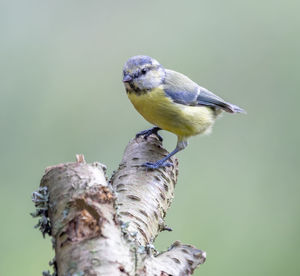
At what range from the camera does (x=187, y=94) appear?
272cm

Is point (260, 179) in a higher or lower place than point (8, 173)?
lower

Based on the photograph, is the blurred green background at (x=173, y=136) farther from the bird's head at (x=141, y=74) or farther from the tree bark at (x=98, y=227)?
the tree bark at (x=98, y=227)

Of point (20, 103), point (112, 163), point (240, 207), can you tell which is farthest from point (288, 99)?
point (20, 103)

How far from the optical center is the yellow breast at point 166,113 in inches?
100

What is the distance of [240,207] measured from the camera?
3531 mm

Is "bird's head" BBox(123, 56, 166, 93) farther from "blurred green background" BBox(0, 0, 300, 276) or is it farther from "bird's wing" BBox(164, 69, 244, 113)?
"blurred green background" BBox(0, 0, 300, 276)

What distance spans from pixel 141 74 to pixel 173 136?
1242mm

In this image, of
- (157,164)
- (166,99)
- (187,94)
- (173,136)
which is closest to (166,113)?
(166,99)

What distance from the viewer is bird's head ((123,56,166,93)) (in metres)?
2.46

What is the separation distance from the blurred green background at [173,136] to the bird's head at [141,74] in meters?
1.01

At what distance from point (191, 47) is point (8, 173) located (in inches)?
70.8

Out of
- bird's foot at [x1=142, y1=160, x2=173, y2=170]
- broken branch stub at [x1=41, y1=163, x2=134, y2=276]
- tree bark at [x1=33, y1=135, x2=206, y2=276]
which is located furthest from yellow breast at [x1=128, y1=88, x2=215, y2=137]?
broken branch stub at [x1=41, y1=163, x2=134, y2=276]

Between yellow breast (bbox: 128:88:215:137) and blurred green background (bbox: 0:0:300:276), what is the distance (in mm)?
929

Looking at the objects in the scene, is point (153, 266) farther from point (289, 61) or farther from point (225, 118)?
point (289, 61)
